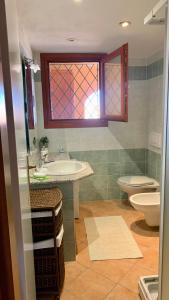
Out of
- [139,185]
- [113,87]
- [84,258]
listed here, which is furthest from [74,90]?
[84,258]

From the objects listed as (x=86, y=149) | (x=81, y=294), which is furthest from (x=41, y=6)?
(x=81, y=294)

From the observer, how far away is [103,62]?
310 centimetres

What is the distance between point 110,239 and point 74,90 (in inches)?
82.5

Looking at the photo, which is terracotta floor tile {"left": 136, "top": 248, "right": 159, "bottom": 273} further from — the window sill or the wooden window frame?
the window sill

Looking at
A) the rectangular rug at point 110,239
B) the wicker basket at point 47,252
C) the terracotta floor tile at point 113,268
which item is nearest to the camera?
the wicker basket at point 47,252

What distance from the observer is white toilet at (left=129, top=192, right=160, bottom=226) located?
2.46m

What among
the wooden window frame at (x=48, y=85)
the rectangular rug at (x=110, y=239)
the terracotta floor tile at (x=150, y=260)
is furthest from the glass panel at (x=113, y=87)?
the terracotta floor tile at (x=150, y=260)

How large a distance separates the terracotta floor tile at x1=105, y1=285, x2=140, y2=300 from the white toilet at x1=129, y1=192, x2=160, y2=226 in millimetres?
883

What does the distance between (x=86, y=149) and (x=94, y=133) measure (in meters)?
0.27

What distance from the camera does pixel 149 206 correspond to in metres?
2.45

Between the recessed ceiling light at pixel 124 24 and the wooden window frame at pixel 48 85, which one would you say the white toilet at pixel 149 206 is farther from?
the recessed ceiling light at pixel 124 24

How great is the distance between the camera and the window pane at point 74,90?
10.8 feet

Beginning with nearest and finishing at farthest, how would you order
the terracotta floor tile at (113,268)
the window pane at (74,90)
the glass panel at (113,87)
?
the terracotta floor tile at (113,268), the glass panel at (113,87), the window pane at (74,90)

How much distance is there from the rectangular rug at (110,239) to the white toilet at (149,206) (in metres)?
0.31
